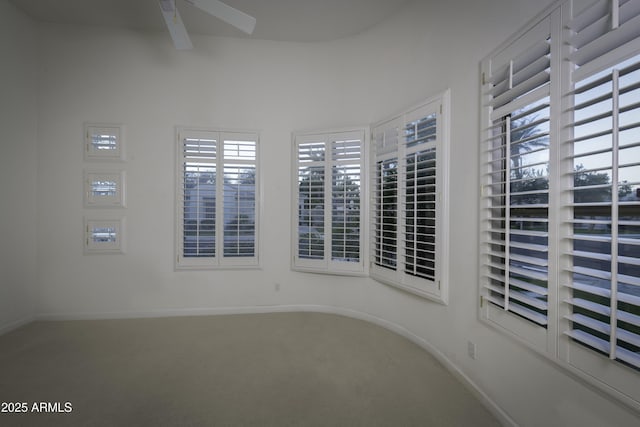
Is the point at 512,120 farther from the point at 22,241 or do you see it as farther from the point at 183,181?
the point at 22,241

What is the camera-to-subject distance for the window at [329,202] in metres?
3.27

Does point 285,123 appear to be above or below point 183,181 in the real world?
above

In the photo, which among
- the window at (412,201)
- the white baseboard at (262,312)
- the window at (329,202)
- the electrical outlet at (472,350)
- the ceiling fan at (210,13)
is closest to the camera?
the electrical outlet at (472,350)

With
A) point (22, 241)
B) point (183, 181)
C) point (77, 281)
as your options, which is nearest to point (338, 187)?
A: point (183, 181)

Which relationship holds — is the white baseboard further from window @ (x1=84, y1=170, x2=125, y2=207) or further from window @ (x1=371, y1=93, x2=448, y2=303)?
window @ (x1=84, y1=170, x2=125, y2=207)

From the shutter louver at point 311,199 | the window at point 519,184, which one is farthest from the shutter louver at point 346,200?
the window at point 519,184

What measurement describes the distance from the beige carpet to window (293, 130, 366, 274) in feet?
2.51

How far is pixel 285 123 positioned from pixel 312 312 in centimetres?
242

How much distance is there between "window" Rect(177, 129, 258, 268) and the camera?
11.2ft

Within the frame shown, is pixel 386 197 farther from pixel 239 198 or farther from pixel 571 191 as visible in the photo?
pixel 239 198

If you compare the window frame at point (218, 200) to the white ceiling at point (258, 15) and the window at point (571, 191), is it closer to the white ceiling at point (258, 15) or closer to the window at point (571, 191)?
the white ceiling at point (258, 15)

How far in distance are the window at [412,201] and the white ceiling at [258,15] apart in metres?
1.22

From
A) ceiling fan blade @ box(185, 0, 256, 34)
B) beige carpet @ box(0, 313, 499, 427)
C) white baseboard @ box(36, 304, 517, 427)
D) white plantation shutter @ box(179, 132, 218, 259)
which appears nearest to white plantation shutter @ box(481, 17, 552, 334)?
beige carpet @ box(0, 313, 499, 427)

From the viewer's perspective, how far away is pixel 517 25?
164cm
